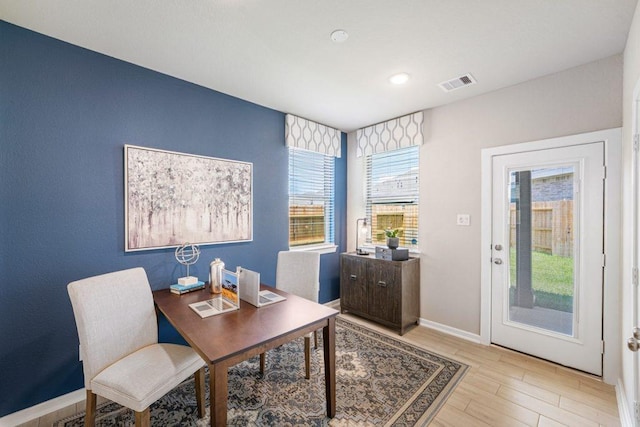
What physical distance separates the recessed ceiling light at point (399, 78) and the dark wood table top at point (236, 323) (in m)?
2.11

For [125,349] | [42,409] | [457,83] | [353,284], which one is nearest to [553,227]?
[457,83]

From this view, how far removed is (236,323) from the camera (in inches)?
65.7

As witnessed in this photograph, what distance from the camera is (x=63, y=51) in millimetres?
2033

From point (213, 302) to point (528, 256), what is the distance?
290 centimetres

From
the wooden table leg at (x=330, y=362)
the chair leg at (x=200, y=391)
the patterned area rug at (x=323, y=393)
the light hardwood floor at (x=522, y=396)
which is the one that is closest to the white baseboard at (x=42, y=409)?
the patterned area rug at (x=323, y=393)

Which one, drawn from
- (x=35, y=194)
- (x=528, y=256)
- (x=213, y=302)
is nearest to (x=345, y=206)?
(x=528, y=256)

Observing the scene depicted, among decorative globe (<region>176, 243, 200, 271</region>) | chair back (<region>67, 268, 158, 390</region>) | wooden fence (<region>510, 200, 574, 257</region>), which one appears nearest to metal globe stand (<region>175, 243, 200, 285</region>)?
decorative globe (<region>176, 243, 200, 271</region>)

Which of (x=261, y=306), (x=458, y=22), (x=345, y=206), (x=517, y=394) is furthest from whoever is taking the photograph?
(x=345, y=206)

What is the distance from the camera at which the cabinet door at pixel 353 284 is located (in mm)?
3523

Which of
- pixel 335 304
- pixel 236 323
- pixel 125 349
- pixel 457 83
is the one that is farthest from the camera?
pixel 335 304

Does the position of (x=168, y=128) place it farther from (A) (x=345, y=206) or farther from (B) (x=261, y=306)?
(A) (x=345, y=206)

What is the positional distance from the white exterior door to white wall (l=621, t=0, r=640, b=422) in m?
0.25

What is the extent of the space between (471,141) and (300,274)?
232cm

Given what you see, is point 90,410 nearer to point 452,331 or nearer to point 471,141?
point 452,331
